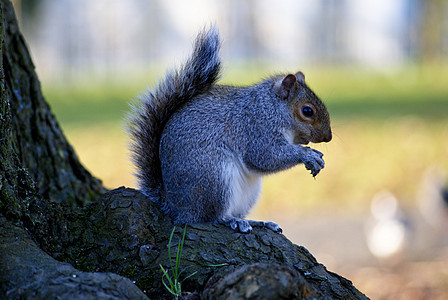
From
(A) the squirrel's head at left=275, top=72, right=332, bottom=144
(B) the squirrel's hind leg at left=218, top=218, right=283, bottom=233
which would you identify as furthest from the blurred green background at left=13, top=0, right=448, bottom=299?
(B) the squirrel's hind leg at left=218, top=218, right=283, bottom=233

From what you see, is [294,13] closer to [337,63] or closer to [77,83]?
[337,63]

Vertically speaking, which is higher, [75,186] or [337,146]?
[337,146]

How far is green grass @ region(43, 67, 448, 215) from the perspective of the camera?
4.13m

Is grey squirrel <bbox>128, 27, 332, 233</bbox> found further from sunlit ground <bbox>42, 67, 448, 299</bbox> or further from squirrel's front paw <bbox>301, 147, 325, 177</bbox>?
sunlit ground <bbox>42, 67, 448, 299</bbox>

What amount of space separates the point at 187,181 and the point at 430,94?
23.1 feet

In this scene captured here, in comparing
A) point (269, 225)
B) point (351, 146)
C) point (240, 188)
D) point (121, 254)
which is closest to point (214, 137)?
point (240, 188)

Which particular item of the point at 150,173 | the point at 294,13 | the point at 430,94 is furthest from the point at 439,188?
the point at 294,13

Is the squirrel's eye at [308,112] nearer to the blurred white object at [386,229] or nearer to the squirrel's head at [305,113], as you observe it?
the squirrel's head at [305,113]

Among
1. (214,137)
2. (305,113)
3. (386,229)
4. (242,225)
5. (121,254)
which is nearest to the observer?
(121,254)

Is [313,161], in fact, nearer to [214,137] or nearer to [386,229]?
[214,137]

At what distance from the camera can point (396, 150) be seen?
471cm

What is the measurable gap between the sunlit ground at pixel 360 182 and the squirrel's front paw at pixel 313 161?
396 mm

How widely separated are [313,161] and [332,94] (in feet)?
22.9

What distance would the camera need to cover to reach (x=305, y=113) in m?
1.94
